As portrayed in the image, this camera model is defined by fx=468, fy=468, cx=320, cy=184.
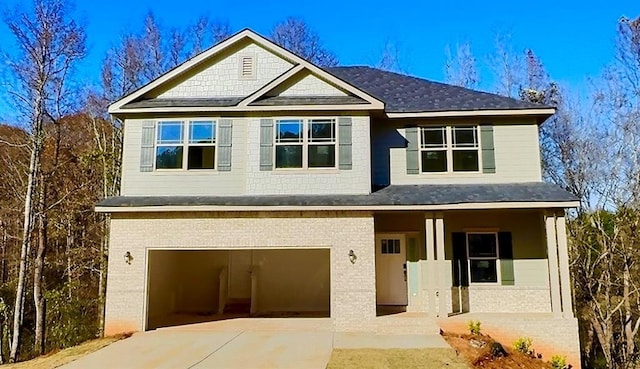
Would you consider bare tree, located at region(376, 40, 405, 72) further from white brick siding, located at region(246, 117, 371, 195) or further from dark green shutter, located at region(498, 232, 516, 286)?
dark green shutter, located at region(498, 232, 516, 286)

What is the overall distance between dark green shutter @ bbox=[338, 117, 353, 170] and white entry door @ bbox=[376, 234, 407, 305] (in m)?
2.59

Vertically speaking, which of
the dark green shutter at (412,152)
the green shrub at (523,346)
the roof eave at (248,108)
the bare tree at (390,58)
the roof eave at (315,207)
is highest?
the bare tree at (390,58)

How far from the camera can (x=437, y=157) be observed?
13.2 m

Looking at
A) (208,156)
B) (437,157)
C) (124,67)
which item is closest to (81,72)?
(124,67)

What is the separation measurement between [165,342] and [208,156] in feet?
15.7

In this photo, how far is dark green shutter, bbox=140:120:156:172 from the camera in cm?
1249

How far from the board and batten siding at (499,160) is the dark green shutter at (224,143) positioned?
4057 mm

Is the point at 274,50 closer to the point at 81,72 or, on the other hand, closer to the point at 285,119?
the point at 285,119

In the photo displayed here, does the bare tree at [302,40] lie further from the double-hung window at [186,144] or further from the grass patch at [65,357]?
the grass patch at [65,357]

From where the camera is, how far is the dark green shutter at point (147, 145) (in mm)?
12492

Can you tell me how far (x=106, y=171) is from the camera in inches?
778

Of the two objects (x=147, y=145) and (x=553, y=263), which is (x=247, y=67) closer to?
(x=147, y=145)

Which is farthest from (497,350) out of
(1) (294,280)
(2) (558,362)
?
(1) (294,280)

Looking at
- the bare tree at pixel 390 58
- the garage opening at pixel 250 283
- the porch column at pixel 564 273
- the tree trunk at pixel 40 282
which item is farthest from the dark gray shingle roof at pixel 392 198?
the bare tree at pixel 390 58
